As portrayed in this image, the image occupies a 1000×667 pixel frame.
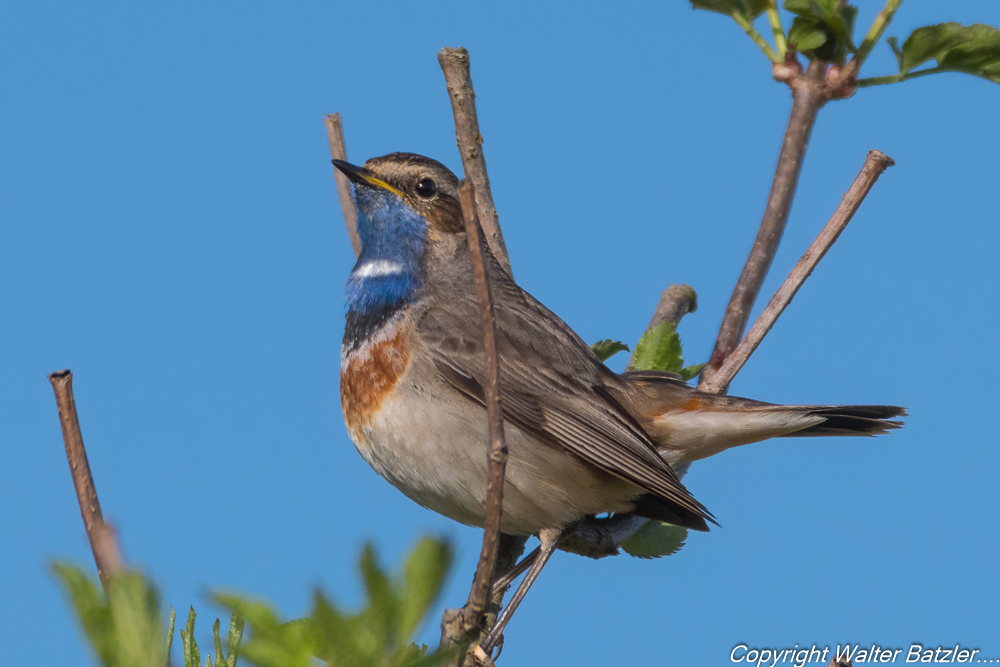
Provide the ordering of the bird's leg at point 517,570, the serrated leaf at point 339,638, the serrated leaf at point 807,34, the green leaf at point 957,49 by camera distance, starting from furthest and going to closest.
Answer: the bird's leg at point 517,570
the serrated leaf at point 807,34
the green leaf at point 957,49
the serrated leaf at point 339,638

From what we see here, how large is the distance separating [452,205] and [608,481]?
6.47 feet

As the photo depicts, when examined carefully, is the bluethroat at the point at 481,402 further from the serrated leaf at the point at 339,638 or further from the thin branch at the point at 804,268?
the serrated leaf at the point at 339,638

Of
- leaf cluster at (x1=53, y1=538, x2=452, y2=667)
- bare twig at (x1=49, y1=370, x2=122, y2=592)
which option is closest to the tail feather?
leaf cluster at (x1=53, y1=538, x2=452, y2=667)

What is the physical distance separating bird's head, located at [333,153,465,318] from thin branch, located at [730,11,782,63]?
200cm

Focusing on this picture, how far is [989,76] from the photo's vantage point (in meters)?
5.17

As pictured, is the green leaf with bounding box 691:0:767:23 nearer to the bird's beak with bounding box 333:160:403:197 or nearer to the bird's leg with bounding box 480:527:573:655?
the bird's beak with bounding box 333:160:403:197

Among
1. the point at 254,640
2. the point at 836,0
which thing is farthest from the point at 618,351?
the point at 254,640

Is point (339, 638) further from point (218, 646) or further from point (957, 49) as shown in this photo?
point (957, 49)

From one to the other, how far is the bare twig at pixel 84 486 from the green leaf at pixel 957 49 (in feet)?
14.9

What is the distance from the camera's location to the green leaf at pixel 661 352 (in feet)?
20.5

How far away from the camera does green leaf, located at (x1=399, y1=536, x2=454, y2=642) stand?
6.22 feet

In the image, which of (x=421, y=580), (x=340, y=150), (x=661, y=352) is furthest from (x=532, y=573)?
(x=421, y=580)

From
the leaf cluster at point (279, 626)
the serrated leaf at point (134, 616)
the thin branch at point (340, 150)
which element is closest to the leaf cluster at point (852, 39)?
the thin branch at point (340, 150)

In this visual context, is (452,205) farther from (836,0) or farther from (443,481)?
(836,0)
